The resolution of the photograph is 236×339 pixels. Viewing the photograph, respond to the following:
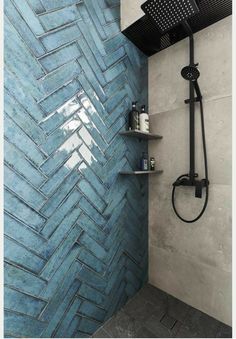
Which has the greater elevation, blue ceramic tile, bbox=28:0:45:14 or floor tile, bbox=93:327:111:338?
blue ceramic tile, bbox=28:0:45:14

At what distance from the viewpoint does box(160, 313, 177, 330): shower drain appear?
4.39 ft

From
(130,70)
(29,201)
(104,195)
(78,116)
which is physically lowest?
(29,201)

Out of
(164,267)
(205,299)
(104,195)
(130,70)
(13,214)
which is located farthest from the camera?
(164,267)

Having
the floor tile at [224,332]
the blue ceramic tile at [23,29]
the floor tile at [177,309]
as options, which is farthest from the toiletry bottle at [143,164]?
the floor tile at [224,332]

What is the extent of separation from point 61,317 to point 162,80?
1.92 metres

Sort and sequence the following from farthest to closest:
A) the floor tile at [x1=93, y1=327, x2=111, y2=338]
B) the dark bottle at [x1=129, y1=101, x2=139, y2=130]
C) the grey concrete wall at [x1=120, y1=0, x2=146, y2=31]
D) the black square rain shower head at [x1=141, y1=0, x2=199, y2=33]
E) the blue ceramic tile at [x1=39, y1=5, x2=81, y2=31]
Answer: the dark bottle at [x1=129, y1=101, x2=139, y2=130], the grey concrete wall at [x1=120, y1=0, x2=146, y2=31], the floor tile at [x1=93, y1=327, x2=111, y2=338], the black square rain shower head at [x1=141, y1=0, x2=199, y2=33], the blue ceramic tile at [x1=39, y1=5, x2=81, y2=31]

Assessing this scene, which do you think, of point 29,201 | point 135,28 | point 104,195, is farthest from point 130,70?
point 29,201

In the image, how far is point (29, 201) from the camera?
949 millimetres

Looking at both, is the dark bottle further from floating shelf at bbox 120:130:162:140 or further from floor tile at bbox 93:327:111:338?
floor tile at bbox 93:327:111:338

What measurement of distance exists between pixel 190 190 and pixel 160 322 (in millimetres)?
1001

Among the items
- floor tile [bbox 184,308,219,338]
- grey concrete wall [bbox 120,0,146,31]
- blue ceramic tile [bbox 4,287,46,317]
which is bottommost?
blue ceramic tile [bbox 4,287,46,317]

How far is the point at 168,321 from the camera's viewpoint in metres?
1.38

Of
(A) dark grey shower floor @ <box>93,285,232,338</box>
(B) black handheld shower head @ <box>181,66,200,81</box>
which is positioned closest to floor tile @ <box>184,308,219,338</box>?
(A) dark grey shower floor @ <box>93,285,232,338</box>

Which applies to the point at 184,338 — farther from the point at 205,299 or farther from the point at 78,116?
the point at 78,116
